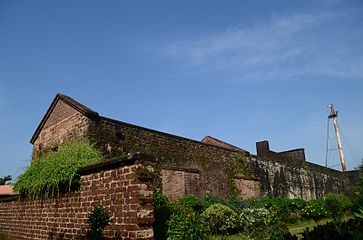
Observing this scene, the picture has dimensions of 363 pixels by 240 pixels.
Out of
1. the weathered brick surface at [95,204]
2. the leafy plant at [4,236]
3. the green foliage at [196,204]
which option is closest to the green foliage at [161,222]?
the weathered brick surface at [95,204]

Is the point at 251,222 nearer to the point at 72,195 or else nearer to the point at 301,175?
the point at 72,195

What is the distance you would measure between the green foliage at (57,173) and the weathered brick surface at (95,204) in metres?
0.22

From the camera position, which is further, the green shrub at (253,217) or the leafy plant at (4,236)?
the green shrub at (253,217)

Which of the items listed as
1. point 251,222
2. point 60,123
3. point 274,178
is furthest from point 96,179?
point 274,178

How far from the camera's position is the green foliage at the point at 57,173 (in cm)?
665

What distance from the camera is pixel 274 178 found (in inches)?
886

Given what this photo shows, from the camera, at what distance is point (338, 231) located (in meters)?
2.79

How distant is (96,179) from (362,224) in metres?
4.60

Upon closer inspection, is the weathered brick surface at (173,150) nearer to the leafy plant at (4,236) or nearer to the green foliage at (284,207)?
the green foliage at (284,207)

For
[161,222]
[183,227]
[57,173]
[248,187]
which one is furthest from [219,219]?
[248,187]

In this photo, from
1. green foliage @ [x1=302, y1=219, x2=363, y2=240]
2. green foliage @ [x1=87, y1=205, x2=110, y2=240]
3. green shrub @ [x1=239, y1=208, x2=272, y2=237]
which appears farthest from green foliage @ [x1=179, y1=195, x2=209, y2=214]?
green foliage @ [x1=302, y1=219, x2=363, y2=240]

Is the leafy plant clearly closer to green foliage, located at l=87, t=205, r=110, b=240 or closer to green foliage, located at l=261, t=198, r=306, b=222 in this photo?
green foliage, located at l=87, t=205, r=110, b=240

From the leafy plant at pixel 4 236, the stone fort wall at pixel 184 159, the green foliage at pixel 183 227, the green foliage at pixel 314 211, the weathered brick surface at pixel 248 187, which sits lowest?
the green foliage at pixel 314 211

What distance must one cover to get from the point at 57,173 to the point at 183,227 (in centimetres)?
313
